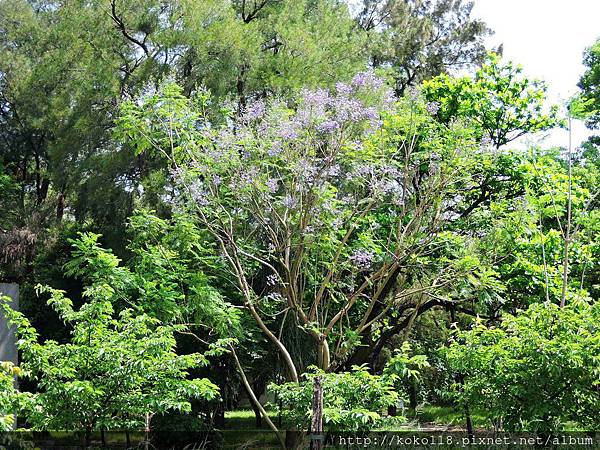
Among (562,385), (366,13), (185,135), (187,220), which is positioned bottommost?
(562,385)

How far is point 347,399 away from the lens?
24.2 ft

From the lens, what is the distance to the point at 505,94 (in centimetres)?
1064

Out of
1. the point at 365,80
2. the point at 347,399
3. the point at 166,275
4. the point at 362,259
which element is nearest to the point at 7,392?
the point at 347,399

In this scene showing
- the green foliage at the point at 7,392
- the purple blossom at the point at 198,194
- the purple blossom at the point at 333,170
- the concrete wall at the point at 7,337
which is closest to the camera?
the green foliage at the point at 7,392

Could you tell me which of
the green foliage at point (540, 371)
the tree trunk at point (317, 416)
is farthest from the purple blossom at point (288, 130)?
the green foliage at point (540, 371)

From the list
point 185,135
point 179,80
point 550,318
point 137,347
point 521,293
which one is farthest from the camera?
point 179,80

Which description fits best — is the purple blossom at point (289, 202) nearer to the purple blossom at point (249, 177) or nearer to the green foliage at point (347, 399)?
the purple blossom at point (249, 177)

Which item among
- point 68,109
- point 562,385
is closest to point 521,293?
point 562,385

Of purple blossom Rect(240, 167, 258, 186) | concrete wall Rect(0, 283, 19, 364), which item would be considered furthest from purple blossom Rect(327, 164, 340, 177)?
concrete wall Rect(0, 283, 19, 364)

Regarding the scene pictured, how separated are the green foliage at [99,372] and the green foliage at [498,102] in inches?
229

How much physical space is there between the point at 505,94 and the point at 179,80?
199 inches

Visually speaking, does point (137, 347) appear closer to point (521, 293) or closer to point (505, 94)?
point (521, 293)

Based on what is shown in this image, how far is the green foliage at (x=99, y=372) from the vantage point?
622 cm

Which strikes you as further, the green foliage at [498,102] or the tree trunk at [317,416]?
the green foliage at [498,102]
